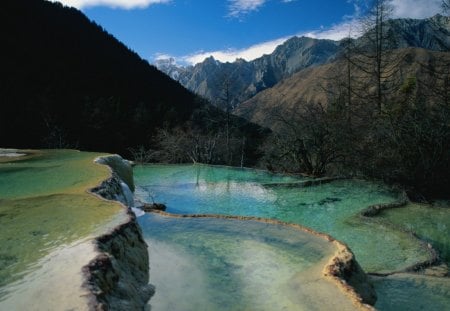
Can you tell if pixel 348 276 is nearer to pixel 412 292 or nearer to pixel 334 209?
pixel 412 292

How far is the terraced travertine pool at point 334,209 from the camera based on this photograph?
8625mm

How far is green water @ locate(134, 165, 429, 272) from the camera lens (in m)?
9.51

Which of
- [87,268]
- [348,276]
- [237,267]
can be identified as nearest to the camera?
[87,268]

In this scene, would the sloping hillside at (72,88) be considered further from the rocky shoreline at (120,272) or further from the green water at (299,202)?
the rocky shoreline at (120,272)

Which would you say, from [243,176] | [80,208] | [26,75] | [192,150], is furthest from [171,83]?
[80,208]

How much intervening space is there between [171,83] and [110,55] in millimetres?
12341

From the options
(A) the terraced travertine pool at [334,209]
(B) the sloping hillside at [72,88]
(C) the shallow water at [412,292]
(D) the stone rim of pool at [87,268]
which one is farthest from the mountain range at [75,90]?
(C) the shallow water at [412,292]

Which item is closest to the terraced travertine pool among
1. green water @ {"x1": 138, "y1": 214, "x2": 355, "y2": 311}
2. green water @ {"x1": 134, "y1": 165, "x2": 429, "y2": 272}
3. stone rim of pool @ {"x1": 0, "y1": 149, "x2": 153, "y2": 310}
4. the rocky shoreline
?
green water @ {"x1": 134, "y1": 165, "x2": 429, "y2": 272}

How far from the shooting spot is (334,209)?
43.3 ft

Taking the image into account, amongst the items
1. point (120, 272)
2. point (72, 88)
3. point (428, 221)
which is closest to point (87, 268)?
point (120, 272)

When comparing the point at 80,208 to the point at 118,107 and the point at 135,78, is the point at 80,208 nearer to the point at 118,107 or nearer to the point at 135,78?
the point at 118,107

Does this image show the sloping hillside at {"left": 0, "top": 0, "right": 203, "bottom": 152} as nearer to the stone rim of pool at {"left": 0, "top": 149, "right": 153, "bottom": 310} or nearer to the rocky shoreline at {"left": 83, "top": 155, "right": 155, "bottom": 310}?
the stone rim of pool at {"left": 0, "top": 149, "right": 153, "bottom": 310}

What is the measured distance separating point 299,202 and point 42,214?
919 centimetres

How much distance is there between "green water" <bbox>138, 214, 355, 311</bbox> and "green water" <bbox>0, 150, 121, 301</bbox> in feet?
4.43
